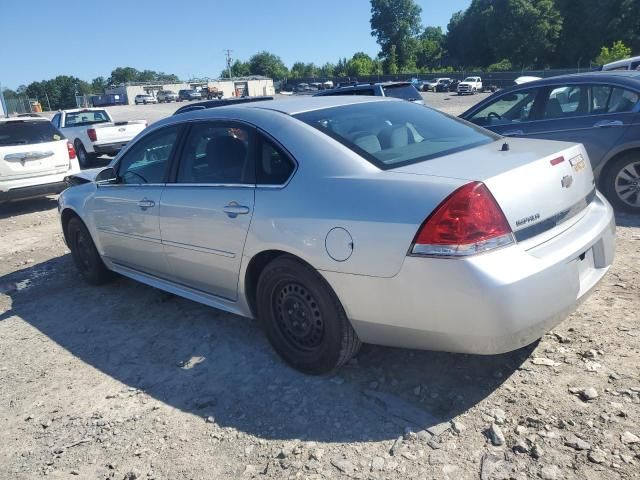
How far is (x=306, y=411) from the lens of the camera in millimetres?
2928

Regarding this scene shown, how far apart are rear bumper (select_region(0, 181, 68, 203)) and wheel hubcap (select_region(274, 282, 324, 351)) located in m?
7.50

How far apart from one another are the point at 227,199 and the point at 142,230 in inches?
45.0

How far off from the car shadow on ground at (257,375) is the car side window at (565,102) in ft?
13.6

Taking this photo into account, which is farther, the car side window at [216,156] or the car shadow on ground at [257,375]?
the car side window at [216,156]

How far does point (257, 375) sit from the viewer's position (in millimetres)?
3348

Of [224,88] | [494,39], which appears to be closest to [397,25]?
[494,39]

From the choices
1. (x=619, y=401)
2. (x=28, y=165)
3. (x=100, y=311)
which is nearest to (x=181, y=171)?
(x=100, y=311)

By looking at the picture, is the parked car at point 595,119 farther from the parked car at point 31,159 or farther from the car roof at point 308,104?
the parked car at point 31,159

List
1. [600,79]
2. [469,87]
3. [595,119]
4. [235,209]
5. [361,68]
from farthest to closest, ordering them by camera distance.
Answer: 1. [361,68]
2. [469,87]
3. [600,79]
4. [595,119]
5. [235,209]

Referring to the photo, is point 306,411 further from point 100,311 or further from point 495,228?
point 100,311

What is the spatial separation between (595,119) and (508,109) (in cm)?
114

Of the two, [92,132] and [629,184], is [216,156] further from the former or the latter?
[92,132]

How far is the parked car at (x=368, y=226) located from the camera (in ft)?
8.16

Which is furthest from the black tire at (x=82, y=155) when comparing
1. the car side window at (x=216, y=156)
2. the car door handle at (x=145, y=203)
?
the car side window at (x=216, y=156)
